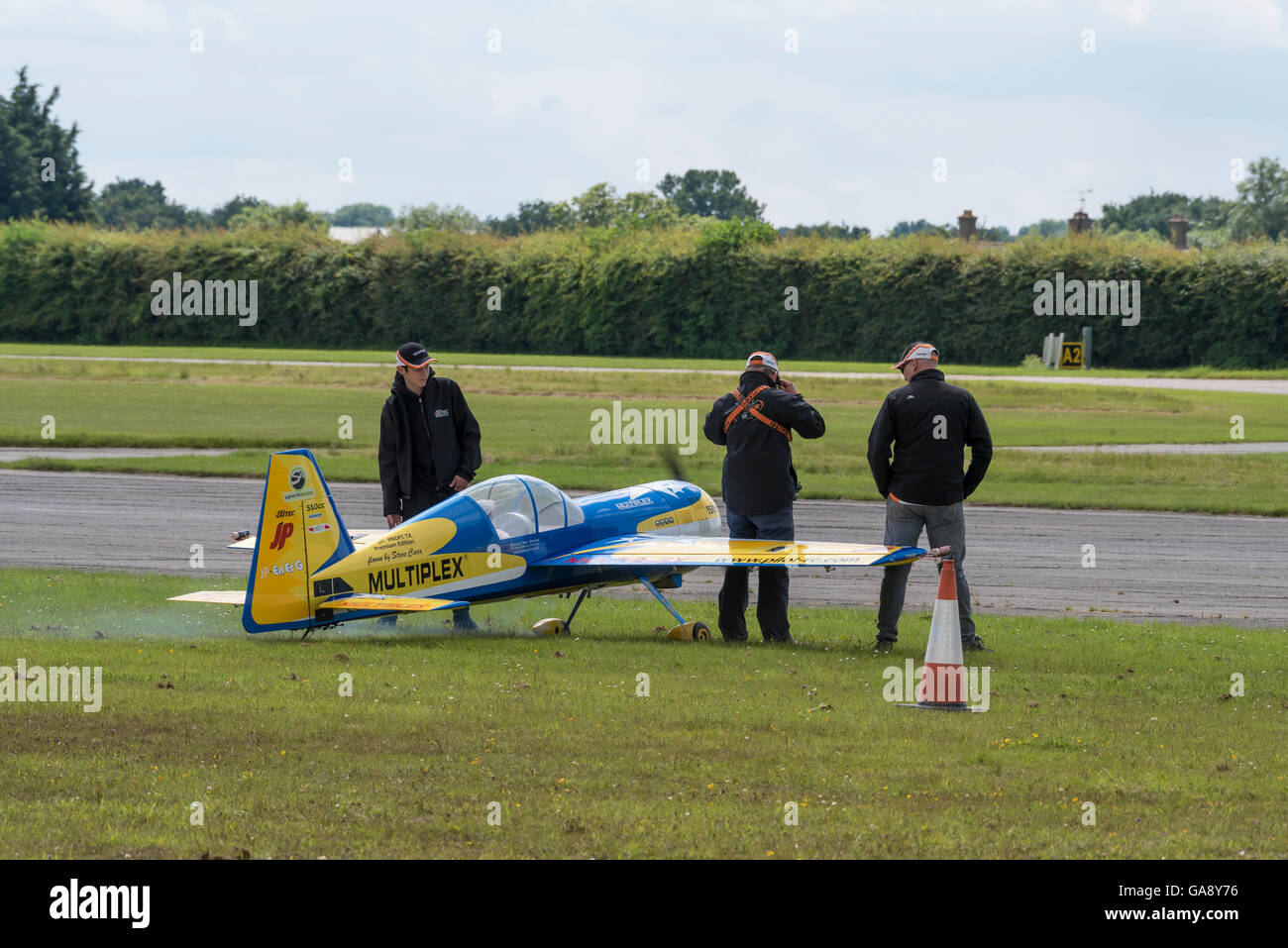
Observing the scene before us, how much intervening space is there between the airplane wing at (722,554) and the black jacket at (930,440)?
511mm

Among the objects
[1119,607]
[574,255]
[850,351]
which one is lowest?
[1119,607]

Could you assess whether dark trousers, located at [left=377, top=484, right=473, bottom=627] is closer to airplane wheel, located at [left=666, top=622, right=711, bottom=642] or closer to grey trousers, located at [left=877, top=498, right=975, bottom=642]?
airplane wheel, located at [left=666, top=622, right=711, bottom=642]

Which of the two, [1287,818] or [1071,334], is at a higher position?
[1071,334]

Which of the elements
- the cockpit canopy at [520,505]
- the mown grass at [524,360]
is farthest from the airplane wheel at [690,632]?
the mown grass at [524,360]

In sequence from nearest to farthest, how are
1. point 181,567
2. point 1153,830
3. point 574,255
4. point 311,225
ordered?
1. point 1153,830
2. point 181,567
3. point 574,255
4. point 311,225

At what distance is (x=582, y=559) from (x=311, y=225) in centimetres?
8885

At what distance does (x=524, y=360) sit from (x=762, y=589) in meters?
49.8

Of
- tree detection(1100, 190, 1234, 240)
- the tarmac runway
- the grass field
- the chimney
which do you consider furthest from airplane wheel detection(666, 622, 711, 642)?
tree detection(1100, 190, 1234, 240)

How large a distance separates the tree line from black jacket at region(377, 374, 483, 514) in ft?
169

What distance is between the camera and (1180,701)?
30.1 feet
